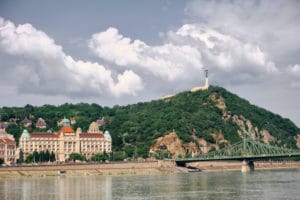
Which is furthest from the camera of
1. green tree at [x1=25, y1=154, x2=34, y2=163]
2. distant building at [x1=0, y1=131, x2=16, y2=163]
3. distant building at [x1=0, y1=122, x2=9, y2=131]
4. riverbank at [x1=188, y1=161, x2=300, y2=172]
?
distant building at [x1=0, y1=122, x2=9, y2=131]

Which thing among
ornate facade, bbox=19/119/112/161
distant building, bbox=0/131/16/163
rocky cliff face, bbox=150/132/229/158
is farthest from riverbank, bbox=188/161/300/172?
distant building, bbox=0/131/16/163

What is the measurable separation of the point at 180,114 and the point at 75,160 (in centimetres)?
4566

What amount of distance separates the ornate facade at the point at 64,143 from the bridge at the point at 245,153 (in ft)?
90.7

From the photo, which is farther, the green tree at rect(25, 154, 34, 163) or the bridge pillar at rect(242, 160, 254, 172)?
the green tree at rect(25, 154, 34, 163)

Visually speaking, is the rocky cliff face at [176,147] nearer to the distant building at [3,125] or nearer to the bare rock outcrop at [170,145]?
the bare rock outcrop at [170,145]

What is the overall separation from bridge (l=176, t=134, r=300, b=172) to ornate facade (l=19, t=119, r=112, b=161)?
2765 cm

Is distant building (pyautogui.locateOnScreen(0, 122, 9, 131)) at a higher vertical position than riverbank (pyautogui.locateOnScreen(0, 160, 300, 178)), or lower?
higher

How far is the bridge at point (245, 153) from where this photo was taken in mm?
145625

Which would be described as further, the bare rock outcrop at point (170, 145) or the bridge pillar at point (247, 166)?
the bare rock outcrop at point (170, 145)

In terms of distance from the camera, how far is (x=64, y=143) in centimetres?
17050

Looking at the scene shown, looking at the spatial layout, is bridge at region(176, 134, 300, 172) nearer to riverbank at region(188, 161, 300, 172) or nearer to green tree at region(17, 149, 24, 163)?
riverbank at region(188, 161, 300, 172)

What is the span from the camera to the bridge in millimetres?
145625

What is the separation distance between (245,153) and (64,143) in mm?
43625

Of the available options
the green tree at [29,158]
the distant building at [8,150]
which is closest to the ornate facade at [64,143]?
the distant building at [8,150]
